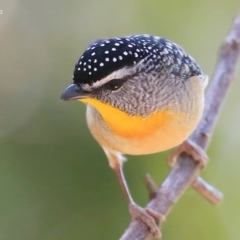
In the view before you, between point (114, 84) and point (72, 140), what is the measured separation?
1.04 metres

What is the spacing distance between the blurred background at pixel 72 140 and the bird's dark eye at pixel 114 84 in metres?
0.97

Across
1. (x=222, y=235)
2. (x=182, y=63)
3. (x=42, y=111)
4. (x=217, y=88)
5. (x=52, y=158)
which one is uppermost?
(x=182, y=63)

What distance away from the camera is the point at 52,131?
224 centimetres

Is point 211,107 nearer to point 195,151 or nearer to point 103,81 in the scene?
point 195,151

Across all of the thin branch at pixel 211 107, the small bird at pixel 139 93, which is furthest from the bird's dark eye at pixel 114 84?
the thin branch at pixel 211 107

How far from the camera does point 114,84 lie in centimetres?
117

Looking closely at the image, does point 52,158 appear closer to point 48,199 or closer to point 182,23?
point 48,199

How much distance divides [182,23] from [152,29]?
0.15 meters

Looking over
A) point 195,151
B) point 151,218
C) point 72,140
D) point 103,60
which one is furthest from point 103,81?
point 72,140

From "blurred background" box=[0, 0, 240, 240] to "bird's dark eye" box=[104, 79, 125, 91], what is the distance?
0.97m

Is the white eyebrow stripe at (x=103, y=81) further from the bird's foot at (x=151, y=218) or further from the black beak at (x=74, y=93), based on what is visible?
the bird's foot at (x=151, y=218)

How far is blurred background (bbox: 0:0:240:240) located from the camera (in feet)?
7.03

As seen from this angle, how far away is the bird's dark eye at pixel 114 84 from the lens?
1.15m

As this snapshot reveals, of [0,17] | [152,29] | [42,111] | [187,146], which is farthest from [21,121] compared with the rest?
[187,146]
